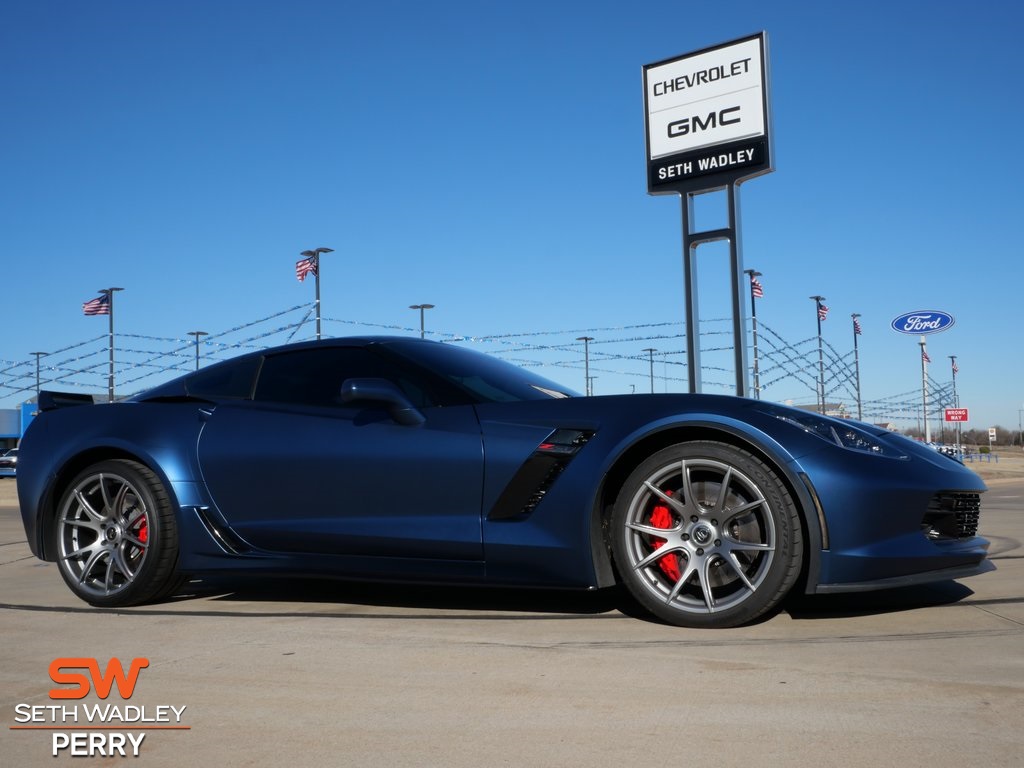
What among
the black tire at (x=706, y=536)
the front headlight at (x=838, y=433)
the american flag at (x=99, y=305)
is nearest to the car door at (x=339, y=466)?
the black tire at (x=706, y=536)

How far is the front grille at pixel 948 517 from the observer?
141 inches

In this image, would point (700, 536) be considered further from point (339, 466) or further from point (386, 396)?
point (339, 466)

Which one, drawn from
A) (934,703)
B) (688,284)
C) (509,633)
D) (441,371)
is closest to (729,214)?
(688,284)

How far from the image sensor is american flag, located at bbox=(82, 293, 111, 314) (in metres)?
36.4

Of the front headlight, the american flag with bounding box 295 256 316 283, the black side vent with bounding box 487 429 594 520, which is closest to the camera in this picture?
the front headlight

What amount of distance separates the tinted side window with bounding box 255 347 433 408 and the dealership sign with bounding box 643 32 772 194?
26.0 feet

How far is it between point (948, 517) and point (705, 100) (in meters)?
9.05

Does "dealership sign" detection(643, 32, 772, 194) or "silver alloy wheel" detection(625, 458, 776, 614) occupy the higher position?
"dealership sign" detection(643, 32, 772, 194)

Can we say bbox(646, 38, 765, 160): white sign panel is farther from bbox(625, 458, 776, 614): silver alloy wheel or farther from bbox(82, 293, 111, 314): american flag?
bbox(82, 293, 111, 314): american flag

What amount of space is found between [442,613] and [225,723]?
168 centimetres

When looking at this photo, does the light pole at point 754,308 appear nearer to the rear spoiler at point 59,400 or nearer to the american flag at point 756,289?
the american flag at point 756,289

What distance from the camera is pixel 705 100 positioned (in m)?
11.8

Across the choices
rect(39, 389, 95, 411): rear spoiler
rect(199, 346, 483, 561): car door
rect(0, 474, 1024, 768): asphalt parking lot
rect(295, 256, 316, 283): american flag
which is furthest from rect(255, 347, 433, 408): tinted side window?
rect(295, 256, 316, 283): american flag

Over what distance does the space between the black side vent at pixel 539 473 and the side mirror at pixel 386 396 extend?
1.66 ft
